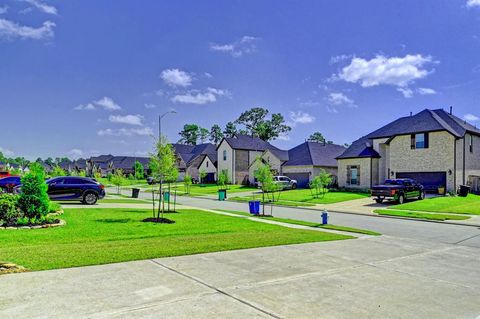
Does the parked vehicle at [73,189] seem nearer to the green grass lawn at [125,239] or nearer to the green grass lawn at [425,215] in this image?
the green grass lawn at [125,239]

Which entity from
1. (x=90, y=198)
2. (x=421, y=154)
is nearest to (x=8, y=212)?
(x=90, y=198)

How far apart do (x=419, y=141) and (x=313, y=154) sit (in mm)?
15159

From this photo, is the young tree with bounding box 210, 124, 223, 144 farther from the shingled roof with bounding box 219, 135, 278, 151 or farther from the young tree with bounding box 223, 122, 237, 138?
the shingled roof with bounding box 219, 135, 278, 151

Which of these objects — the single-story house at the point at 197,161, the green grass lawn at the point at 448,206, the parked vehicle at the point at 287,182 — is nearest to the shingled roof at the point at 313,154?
the parked vehicle at the point at 287,182

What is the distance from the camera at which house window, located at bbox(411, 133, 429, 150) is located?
36812 millimetres

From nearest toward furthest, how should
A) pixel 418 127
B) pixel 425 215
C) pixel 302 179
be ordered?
pixel 425 215 → pixel 418 127 → pixel 302 179

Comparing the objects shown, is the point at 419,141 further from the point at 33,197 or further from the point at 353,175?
the point at 33,197

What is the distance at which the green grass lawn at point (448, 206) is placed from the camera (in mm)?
25244

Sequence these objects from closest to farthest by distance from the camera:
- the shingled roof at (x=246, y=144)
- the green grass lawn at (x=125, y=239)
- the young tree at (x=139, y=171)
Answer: the green grass lawn at (x=125, y=239) < the shingled roof at (x=246, y=144) < the young tree at (x=139, y=171)

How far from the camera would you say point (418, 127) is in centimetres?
3778

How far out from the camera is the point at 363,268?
353 inches

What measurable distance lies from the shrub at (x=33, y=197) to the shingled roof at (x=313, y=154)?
37517 mm

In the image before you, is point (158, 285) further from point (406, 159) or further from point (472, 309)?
point (406, 159)

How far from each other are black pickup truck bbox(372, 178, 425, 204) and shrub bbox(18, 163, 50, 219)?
2455cm
